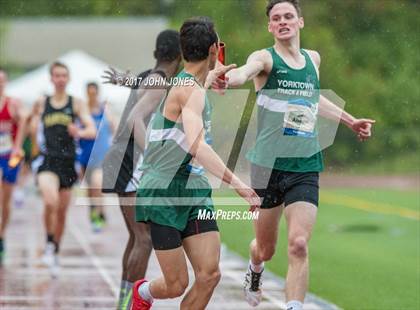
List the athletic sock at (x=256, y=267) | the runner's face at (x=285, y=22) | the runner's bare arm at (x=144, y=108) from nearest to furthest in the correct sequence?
the runner's face at (x=285, y=22)
the runner's bare arm at (x=144, y=108)
the athletic sock at (x=256, y=267)

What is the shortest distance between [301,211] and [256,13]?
109 feet

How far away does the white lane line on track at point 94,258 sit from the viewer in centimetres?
1212

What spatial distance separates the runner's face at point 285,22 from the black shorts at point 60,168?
5.16 meters

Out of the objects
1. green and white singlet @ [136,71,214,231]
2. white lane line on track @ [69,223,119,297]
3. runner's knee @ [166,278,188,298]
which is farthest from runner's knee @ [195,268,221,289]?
white lane line on track @ [69,223,119,297]

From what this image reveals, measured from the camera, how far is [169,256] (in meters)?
7.71

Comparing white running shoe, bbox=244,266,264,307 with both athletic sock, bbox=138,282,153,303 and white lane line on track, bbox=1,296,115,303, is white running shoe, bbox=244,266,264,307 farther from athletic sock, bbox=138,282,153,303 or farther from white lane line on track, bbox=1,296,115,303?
athletic sock, bbox=138,282,153,303

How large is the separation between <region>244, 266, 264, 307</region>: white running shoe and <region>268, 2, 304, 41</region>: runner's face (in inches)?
83.8

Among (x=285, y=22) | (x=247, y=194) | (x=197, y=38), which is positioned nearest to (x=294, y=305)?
(x=247, y=194)

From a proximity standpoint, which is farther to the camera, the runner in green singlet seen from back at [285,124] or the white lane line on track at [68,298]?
the white lane line on track at [68,298]

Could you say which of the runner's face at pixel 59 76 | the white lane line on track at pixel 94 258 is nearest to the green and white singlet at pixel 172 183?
the white lane line on track at pixel 94 258

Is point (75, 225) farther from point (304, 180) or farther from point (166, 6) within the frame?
point (166, 6)

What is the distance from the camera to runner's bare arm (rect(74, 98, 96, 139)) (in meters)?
13.4

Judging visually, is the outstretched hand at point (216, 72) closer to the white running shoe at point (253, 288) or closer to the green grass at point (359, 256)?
the white running shoe at point (253, 288)

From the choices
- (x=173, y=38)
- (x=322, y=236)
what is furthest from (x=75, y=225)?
(x=173, y=38)
